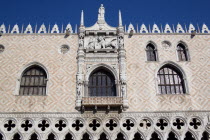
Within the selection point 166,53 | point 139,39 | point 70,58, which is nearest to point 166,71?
point 166,53

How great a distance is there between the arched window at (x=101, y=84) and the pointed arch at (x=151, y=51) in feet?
7.65

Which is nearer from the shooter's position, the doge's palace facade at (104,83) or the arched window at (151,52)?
the doge's palace facade at (104,83)

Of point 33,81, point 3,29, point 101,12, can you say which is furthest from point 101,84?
point 3,29

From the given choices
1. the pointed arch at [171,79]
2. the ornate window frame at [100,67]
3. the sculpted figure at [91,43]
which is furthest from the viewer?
the sculpted figure at [91,43]

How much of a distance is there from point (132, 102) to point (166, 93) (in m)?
1.84

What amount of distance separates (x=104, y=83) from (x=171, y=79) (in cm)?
340

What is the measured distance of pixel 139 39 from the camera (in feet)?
47.9

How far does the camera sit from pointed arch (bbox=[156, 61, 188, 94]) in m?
13.4

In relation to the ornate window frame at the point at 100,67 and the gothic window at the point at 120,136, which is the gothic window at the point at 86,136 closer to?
the gothic window at the point at 120,136

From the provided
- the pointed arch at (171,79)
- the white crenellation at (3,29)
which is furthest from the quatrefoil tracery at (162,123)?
the white crenellation at (3,29)

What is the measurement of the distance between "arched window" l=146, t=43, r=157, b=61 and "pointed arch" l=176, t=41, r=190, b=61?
1234 millimetres

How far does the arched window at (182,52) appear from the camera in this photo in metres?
14.2

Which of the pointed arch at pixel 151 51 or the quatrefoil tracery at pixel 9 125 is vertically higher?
the pointed arch at pixel 151 51

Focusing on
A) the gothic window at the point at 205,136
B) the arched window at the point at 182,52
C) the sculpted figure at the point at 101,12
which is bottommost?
the gothic window at the point at 205,136
